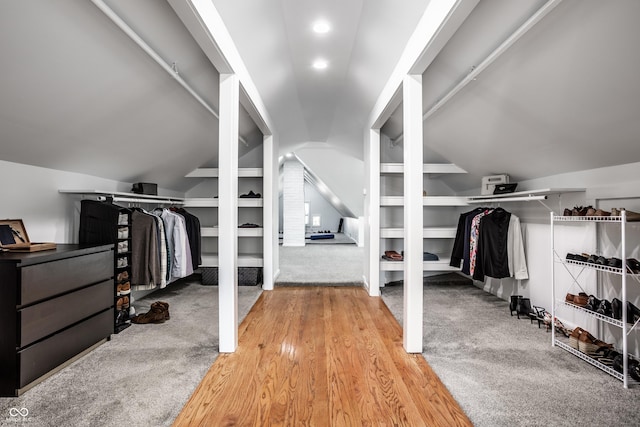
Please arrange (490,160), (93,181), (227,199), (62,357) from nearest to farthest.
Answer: (62,357), (227,199), (93,181), (490,160)

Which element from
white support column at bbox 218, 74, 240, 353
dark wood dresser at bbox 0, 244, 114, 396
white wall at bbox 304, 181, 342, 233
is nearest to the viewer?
dark wood dresser at bbox 0, 244, 114, 396

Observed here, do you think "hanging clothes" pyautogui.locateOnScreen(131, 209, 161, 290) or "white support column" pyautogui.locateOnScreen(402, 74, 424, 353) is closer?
"white support column" pyautogui.locateOnScreen(402, 74, 424, 353)

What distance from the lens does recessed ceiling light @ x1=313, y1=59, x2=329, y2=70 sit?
3381mm

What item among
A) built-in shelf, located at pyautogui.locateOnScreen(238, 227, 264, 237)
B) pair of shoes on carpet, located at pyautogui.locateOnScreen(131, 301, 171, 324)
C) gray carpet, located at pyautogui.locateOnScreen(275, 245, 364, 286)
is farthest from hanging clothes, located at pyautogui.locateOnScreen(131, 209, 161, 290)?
gray carpet, located at pyautogui.locateOnScreen(275, 245, 364, 286)

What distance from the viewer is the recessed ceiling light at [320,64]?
3.38m

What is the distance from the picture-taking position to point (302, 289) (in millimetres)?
4539

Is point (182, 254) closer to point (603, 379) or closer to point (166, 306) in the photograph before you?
point (166, 306)

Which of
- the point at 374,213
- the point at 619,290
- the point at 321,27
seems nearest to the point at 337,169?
the point at 374,213

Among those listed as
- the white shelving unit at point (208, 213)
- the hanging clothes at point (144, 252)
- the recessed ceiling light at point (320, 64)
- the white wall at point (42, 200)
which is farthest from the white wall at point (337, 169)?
the white wall at point (42, 200)

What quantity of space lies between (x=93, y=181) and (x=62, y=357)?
1.79 meters

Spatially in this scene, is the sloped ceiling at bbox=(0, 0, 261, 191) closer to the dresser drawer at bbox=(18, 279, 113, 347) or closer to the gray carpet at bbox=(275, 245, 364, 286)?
the dresser drawer at bbox=(18, 279, 113, 347)

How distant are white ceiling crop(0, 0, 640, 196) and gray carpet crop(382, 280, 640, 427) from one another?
5.20ft

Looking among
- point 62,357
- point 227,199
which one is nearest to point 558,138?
point 227,199

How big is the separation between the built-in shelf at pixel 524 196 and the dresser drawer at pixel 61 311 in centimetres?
387
